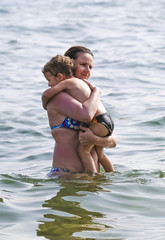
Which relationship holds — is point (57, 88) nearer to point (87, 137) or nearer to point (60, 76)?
point (60, 76)

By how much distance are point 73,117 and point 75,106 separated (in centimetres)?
11

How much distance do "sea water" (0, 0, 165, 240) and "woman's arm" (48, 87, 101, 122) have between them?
69 centimetres

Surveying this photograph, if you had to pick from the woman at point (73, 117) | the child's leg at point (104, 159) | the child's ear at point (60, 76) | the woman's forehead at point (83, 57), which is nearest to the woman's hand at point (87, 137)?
the woman at point (73, 117)

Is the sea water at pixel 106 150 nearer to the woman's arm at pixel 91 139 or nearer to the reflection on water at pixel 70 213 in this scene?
the reflection on water at pixel 70 213

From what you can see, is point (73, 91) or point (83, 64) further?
point (83, 64)

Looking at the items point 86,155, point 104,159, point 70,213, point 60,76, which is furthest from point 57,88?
point 70,213

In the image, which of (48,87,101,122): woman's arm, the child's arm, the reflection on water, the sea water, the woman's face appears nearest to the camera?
the reflection on water

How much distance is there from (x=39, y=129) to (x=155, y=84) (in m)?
4.52

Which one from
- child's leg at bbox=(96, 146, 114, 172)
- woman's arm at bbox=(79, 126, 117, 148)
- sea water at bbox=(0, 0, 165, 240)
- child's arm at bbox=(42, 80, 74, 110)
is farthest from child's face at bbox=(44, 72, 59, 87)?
sea water at bbox=(0, 0, 165, 240)

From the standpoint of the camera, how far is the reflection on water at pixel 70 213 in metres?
5.13

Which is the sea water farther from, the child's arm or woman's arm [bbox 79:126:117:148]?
the child's arm

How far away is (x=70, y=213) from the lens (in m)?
5.55

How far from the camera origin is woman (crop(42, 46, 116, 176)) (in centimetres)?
618

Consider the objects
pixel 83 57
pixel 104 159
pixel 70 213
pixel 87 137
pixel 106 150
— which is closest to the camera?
pixel 70 213
